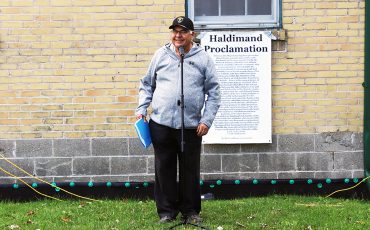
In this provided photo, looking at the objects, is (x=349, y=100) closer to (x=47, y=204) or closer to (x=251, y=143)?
(x=251, y=143)

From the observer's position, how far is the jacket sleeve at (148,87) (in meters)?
6.08

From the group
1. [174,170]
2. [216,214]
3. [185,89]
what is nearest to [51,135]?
[174,170]

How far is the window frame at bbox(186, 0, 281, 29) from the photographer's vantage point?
7.73 meters

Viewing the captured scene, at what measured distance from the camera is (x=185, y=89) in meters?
5.93

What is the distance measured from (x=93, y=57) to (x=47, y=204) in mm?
1728

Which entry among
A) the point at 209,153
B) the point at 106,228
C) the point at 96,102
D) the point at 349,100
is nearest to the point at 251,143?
the point at 209,153

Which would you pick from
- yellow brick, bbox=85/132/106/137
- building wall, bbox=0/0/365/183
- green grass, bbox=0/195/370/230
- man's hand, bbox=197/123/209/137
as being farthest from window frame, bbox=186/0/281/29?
man's hand, bbox=197/123/209/137

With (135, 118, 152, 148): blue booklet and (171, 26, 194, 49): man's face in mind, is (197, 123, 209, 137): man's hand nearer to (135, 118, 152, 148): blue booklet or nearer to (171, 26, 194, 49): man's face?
(135, 118, 152, 148): blue booklet

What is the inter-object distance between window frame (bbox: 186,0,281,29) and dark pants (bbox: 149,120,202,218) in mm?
2051

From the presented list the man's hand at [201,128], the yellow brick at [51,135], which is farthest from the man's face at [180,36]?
the yellow brick at [51,135]

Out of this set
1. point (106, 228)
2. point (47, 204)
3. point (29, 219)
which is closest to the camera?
point (106, 228)

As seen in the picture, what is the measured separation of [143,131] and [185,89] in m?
0.53

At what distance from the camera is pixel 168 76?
235 inches

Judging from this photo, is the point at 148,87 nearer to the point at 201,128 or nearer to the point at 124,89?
the point at 201,128
